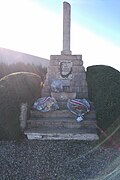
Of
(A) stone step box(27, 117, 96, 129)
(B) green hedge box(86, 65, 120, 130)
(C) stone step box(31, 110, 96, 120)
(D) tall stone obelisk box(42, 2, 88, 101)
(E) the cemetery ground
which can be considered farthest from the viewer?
(D) tall stone obelisk box(42, 2, 88, 101)

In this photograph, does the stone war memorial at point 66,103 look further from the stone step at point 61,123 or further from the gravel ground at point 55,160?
the gravel ground at point 55,160

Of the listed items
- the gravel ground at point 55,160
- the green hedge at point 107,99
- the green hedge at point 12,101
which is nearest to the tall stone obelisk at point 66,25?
the green hedge at point 107,99

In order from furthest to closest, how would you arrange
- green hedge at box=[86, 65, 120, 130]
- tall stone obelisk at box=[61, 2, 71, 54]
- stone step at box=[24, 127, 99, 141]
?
tall stone obelisk at box=[61, 2, 71, 54], green hedge at box=[86, 65, 120, 130], stone step at box=[24, 127, 99, 141]

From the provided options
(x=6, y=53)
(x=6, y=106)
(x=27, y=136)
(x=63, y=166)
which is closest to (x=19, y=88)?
(x=6, y=106)

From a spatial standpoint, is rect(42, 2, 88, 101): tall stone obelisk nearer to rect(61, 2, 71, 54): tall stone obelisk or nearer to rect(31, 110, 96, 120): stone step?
rect(61, 2, 71, 54): tall stone obelisk

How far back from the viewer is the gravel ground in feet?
15.8

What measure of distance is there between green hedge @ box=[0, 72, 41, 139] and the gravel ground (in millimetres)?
346

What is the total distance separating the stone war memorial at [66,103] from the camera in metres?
7.19

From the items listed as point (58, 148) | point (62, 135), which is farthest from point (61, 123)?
point (58, 148)

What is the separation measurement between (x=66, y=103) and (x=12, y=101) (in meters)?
3.03

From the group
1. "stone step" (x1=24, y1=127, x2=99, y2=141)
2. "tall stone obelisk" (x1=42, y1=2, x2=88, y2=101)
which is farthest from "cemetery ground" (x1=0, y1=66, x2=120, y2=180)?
"tall stone obelisk" (x1=42, y1=2, x2=88, y2=101)

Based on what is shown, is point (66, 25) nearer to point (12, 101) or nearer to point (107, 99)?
point (107, 99)

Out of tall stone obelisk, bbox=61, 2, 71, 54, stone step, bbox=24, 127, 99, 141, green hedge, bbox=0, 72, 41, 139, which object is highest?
tall stone obelisk, bbox=61, 2, 71, 54

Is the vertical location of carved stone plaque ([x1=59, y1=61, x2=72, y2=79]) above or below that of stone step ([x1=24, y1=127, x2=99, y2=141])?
above
